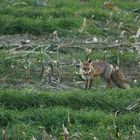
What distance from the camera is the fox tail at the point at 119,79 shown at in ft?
32.4

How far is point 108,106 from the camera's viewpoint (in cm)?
875

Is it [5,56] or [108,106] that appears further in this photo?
[5,56]

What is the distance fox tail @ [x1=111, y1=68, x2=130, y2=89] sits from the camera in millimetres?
9884

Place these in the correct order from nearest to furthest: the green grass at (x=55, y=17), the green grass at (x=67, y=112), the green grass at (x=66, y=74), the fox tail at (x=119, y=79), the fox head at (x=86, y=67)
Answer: the green grass at (x=67, y=112), the green grass at (x=66, y=74), the fox head at (x=86, y=67), the fox tail at (x=119, y=79), the green grass at (x=55, y=17)

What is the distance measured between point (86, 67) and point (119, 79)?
1.71 feet

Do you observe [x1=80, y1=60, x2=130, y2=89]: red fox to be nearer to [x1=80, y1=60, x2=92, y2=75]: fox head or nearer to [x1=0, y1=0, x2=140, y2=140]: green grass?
[x1=80, y1=60, x2=92, y2=75]: fox head

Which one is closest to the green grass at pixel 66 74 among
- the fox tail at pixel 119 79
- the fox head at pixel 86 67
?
the fox tail at pixel 119 79

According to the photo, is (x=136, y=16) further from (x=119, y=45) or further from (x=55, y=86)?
(x=55, y=86)

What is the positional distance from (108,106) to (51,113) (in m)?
0.91

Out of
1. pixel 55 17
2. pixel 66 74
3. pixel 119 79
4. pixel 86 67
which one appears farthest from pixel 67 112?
pixel 55 17

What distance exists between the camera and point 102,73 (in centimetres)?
1008

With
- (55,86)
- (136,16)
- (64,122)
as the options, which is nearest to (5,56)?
(55,86)

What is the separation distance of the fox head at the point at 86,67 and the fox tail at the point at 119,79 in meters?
0.43

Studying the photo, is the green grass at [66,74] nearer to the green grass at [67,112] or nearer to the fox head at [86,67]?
the green grass at [67,112]
